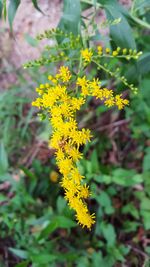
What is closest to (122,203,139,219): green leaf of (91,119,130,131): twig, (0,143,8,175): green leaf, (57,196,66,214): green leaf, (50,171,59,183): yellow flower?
(57,196,66,214): green leaf

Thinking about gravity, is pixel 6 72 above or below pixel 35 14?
below

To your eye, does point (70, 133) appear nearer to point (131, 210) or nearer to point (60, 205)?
point (60, 205)

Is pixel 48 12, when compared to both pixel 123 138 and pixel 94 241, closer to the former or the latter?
pixel 123 138

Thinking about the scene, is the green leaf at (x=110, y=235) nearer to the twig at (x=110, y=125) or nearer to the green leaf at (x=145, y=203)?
the green leaf at (x=145, y=203)

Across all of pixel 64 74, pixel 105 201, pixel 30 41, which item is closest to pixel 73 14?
pixel 64 74

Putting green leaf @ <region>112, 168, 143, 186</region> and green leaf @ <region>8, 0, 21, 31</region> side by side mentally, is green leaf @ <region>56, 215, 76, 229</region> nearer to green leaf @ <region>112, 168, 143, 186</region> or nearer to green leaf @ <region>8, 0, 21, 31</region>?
green leaf @ <region>112, 168, 143, 186</region>

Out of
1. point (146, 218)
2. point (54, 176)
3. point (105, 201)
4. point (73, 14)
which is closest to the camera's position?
point (73, 14)

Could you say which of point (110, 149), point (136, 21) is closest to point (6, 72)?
point (110, 149)
